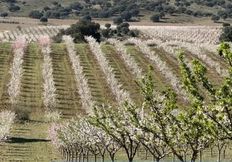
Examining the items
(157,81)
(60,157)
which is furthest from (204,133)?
(157,81)

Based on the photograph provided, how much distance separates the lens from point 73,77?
143 metres

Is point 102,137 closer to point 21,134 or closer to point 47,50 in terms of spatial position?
point 21,134

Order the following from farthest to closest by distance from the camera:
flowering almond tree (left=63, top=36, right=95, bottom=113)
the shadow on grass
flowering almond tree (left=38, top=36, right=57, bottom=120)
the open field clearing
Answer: flowering almond tree (left=63, top=36, right=95, bottom=113), flowering almond tree (left=38, top=36, right=57, bottom=120), the open field clearing, the shadow on grass

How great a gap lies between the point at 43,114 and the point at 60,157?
96.6ft

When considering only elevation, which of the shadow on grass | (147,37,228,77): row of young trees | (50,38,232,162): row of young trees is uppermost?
(50,38,232,162): row of young trees

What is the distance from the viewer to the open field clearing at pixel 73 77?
10179cm

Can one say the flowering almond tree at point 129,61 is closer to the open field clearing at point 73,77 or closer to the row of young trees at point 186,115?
the open field clearing at point 73,77

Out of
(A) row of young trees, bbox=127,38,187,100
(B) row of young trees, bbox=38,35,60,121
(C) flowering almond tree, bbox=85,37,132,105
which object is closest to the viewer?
(B) row of young trees, bbox=38,35,60,121

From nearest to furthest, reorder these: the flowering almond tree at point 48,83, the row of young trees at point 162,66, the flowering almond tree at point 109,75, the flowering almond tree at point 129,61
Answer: the flowering almond tree at point 48,83 → the flowering almond tree at point 109,75 → the row of young trees at point 162,66 → the flowering almond tree at point 129,61

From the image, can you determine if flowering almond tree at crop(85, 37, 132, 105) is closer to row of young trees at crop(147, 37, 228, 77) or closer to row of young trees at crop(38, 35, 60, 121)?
row of young trees at crop(38, 35, 60, 121)

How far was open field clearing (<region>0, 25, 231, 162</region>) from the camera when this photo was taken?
101794 millimetres

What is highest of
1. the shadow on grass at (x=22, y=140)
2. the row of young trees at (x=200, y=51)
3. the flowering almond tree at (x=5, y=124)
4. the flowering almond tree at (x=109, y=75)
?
the flowering almond tree at (x=5, y=124)

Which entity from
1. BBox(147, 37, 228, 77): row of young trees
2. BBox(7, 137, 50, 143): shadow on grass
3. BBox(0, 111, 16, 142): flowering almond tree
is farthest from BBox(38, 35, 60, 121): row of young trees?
BBox(147, 37, 228, 77): row of young trees

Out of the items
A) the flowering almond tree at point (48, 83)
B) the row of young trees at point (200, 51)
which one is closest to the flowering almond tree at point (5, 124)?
the flowering almond tree at point (48, 83)
